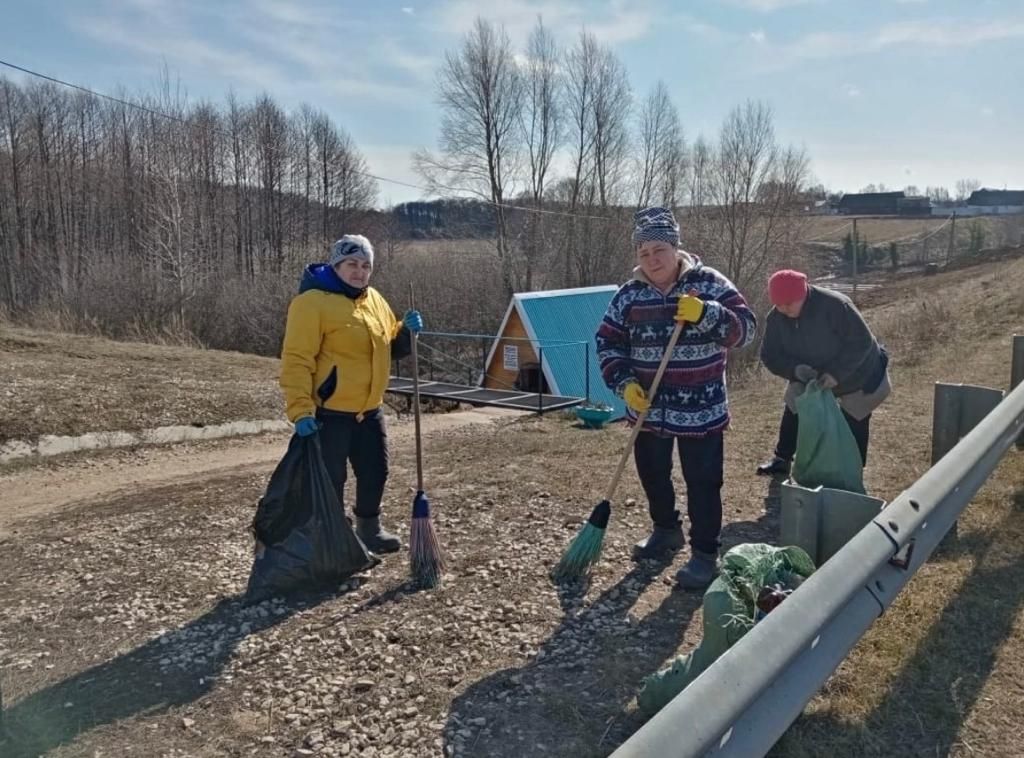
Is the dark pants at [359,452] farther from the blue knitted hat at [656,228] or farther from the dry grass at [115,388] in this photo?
the dry grass at [115,388]

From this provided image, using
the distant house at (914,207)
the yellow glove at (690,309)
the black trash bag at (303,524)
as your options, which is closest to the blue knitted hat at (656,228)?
the yellow glove at (690,309)

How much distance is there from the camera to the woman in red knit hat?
461 cm

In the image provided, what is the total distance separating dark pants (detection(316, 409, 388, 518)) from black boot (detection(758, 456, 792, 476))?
278 cm

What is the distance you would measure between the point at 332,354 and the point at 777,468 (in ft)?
10.9

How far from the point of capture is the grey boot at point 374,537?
4512mm

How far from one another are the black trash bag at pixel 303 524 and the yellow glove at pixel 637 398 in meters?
1.60

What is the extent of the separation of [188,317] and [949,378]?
23.4 meters

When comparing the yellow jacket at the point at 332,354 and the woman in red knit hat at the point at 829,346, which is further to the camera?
the woman in red knit hat at the point at 829,346

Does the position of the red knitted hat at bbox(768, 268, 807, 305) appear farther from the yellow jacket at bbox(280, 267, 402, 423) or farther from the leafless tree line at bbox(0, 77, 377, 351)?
the leafless tree line at bbox(0, 77, 377, 351)

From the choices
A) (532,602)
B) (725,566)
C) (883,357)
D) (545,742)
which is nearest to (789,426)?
(883,357)

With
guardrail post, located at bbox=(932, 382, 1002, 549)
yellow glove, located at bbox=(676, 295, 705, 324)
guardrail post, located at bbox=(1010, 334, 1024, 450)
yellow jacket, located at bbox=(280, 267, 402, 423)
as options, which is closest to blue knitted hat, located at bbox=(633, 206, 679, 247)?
yellow glove, located at bbox=(676, 295, 705, 324)

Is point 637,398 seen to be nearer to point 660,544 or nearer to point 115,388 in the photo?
point 660,544

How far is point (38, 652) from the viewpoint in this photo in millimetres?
3543

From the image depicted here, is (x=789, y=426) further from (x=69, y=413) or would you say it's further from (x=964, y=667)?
(x=69, y=413)
